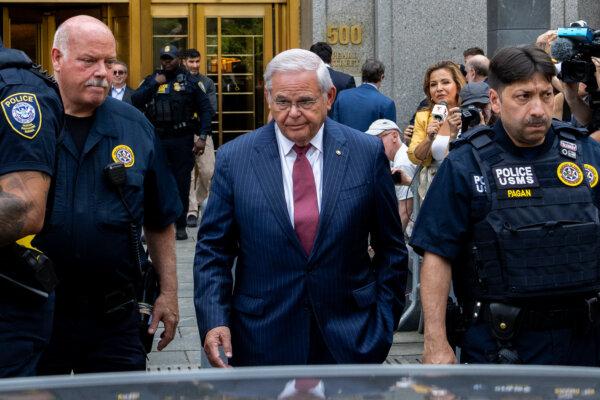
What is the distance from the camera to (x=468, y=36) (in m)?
15.8

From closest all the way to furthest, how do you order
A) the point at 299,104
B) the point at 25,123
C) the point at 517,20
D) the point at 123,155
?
1. the point at 25,123
2. the point at 299,104
3. the point at 123,155
4. the point at 517,20

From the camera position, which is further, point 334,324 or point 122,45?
point 122,45

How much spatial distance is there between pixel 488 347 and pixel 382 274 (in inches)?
20.0

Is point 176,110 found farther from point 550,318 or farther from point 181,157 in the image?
point 550,318

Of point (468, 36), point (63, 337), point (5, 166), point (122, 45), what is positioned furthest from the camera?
point (122, 45)

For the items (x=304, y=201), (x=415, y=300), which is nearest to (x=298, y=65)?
(x=304, y=201)

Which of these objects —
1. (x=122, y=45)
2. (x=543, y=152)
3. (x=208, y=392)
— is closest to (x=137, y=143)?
(x=543, y=152)

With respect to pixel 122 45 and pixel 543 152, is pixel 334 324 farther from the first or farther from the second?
pixel 122 45

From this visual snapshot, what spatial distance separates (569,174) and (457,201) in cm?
41

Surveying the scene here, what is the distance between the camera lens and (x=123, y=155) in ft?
16.3

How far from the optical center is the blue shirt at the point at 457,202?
180 inches

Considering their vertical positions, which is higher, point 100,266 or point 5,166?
point 5,166

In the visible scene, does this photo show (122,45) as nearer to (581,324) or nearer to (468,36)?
(468,36)

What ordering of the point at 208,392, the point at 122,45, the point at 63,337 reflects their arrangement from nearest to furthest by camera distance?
the point at 208,392, the point at 63,337, the point at 122,45
